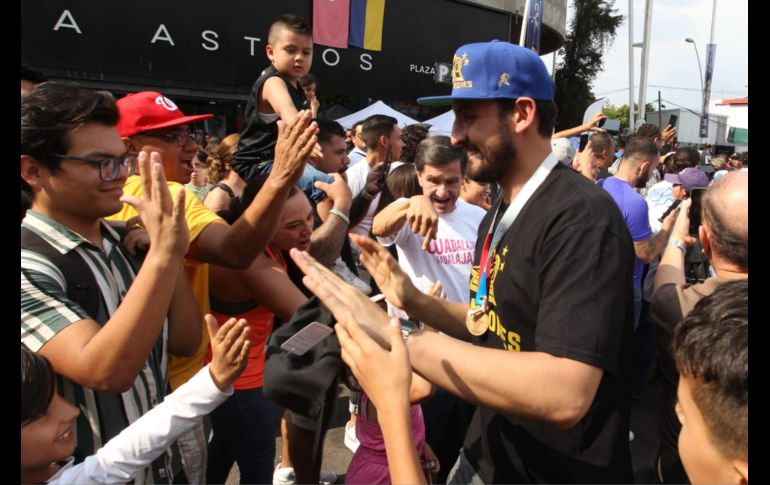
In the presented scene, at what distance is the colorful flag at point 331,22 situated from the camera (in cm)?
1401

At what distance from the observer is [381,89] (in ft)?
52.2

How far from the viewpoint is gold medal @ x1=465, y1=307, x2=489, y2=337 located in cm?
186

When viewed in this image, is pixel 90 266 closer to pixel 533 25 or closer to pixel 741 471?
pixel 741 471

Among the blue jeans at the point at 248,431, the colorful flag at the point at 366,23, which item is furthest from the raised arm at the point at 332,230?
the colorful flag at the point at 366,23

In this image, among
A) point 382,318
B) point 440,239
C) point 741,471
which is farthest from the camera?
point 440,239

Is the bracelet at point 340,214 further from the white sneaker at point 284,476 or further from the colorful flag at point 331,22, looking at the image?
the colorful flag at point 331,22

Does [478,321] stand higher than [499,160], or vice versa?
[499,160]

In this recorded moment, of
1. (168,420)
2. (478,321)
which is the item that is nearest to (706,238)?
(478,321)

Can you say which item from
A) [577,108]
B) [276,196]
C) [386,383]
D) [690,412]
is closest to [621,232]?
[690,412]

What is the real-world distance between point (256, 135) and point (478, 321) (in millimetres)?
2599

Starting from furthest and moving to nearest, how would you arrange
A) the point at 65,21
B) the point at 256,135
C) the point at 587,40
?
the point at 587,40 → the point at 65,21 → the point at 256,135

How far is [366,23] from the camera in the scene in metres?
14.9

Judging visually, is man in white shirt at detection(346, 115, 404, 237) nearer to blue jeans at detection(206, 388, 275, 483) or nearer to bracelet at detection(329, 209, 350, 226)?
bracelet at detection(329, 209, 350, 226)

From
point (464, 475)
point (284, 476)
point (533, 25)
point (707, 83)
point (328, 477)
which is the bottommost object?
point (328, 477)
